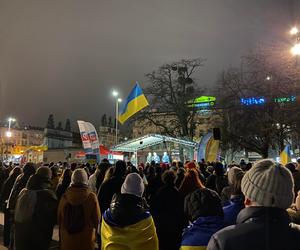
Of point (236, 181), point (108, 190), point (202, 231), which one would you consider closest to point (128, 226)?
point (202, 231)

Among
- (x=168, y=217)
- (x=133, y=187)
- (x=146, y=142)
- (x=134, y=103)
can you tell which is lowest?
(x=168, y=217)

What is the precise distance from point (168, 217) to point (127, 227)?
2.07m

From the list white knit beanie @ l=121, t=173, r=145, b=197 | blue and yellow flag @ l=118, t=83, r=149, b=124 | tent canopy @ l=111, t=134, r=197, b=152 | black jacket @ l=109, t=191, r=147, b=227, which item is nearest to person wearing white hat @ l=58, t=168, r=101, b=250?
white knit beanie @ l=121, t=173, r=145, b=197

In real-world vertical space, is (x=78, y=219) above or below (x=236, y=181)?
below

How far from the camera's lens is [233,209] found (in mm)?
4508

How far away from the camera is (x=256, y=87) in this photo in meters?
25.6

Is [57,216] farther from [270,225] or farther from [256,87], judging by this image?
[256,87]

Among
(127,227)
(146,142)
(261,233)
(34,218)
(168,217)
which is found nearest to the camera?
(261,233)

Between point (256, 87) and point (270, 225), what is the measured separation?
81.2ft

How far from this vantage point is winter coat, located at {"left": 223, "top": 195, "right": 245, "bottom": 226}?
429cm

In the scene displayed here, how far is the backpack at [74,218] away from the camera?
17.1 ft

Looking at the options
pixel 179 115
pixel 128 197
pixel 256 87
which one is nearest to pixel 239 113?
pixel 256 87

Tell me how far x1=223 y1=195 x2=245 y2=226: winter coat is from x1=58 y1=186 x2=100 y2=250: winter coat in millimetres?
2067

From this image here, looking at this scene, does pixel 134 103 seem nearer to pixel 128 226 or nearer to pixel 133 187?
pixel 133 187
